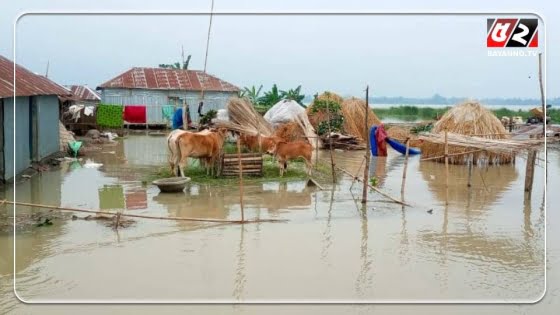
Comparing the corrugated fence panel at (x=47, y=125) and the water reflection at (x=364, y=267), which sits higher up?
the corrugated fence panel at (x=47, y=125)

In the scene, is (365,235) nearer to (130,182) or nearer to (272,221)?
(272,221)

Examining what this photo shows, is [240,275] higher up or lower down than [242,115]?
lower down

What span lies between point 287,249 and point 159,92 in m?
16.2

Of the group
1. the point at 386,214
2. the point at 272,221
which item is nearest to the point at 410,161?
the point at 386,214

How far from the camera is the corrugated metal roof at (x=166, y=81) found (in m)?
20.4

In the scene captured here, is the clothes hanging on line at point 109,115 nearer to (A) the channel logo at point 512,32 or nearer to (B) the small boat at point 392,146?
(B) the small boat at point 392,146

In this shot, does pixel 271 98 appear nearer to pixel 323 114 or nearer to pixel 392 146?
pixel 323 114

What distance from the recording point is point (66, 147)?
13.3 m

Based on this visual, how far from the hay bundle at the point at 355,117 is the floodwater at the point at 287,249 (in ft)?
27.6

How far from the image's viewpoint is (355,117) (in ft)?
58.0

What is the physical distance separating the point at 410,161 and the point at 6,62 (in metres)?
8.44

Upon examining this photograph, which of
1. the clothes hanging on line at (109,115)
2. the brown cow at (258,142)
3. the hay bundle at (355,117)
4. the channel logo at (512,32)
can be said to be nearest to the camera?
the channel logo at (512,32)

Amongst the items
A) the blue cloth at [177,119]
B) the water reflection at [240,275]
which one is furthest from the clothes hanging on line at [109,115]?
the water reflection at [240,275]

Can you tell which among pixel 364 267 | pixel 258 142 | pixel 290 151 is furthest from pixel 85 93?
pixel 364 267
